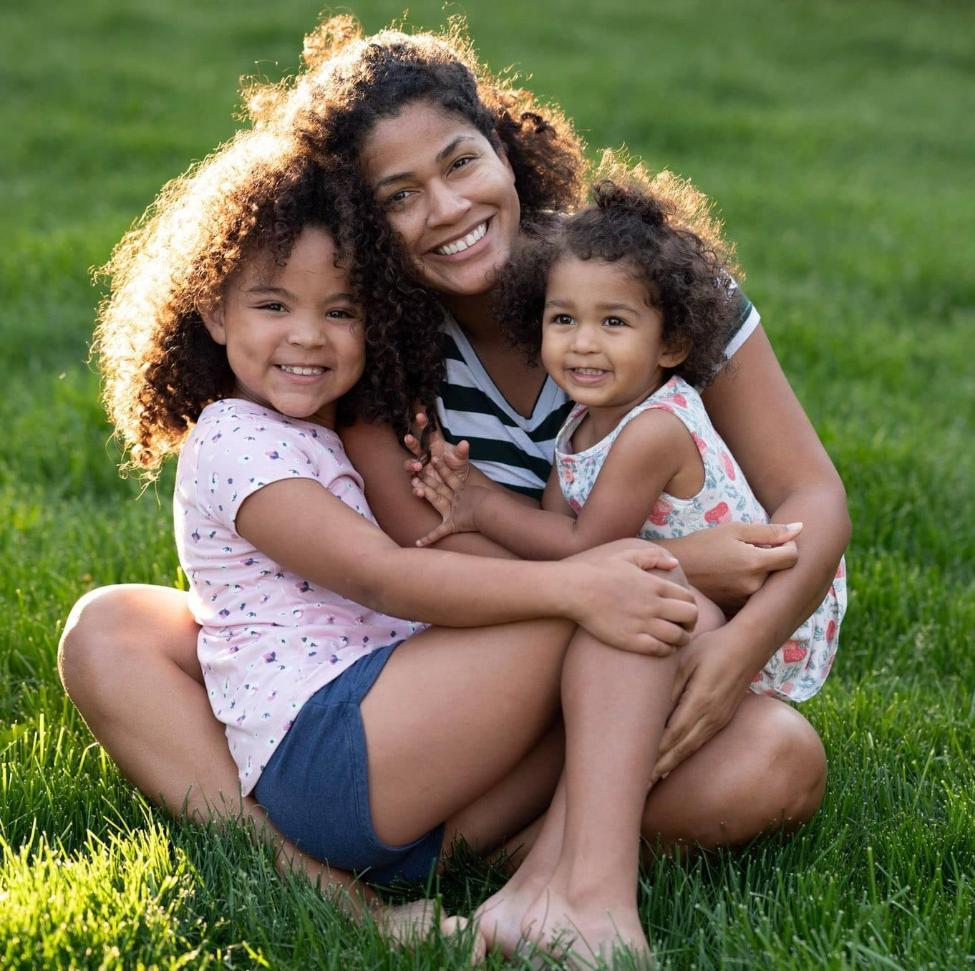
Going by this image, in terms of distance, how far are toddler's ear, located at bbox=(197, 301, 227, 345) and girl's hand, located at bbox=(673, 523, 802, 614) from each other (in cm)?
100

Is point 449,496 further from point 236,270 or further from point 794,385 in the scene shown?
point 794,385

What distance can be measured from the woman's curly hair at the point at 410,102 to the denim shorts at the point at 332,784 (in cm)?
112

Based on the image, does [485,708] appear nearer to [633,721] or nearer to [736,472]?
[633,721]

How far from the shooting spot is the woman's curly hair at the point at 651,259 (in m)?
2.49

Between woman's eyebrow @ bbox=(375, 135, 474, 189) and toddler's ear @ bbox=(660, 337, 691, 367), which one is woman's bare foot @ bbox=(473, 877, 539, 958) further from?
woman's eyebrow @ bbox=(375, 135, 474, 189)

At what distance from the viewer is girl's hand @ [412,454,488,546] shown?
8.77 feet

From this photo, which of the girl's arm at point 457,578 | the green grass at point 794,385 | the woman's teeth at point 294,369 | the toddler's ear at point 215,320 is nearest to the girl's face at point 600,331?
the girl's arm at point 457,578

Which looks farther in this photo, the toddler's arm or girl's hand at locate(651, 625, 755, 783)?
the toddler's arm

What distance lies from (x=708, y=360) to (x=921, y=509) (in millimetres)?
1838

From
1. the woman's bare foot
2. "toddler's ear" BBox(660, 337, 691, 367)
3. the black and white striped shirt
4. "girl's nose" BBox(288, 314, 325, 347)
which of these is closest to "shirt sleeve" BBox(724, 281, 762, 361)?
the black and white striped shirt

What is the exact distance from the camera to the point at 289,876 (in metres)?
2.20

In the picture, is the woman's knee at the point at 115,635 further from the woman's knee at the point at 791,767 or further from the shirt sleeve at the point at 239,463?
the woman's knee at the point at 791,767

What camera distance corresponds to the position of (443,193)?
106 inches

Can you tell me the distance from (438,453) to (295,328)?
394 mm
